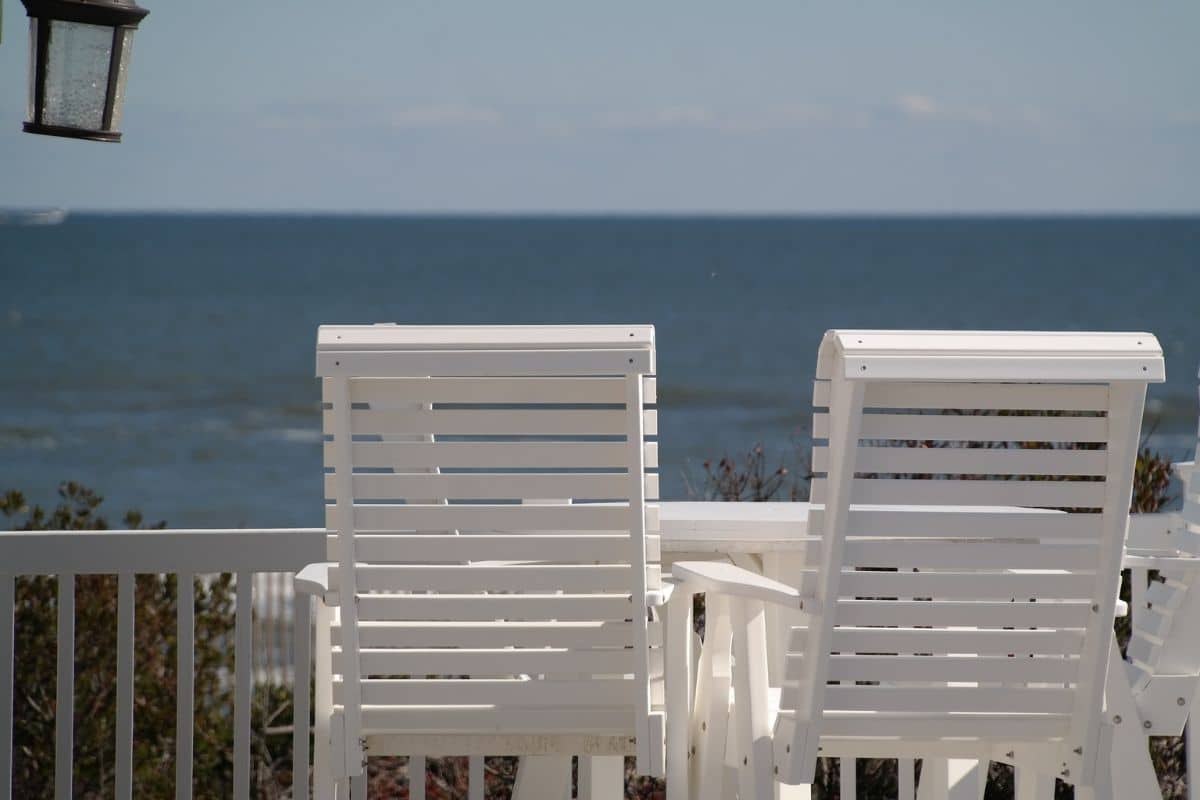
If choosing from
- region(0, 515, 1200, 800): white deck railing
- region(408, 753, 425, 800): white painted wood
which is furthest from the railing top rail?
region(408, 753, 425, 800): white painted wood

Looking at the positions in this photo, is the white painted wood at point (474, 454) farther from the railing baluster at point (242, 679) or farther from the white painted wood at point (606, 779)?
the railing baluster at point (242, 679)

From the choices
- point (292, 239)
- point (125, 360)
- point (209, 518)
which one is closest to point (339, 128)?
point (292, 239)

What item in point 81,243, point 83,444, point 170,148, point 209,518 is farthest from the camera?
point 81,243

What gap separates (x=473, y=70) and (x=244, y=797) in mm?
32501

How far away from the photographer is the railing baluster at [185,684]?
3529 mm

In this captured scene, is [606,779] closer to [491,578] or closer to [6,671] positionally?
[491,578]

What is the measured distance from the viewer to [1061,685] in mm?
2584

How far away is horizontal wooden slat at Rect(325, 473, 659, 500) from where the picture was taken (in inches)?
101

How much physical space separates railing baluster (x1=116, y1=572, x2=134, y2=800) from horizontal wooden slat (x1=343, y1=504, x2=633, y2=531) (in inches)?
46.6

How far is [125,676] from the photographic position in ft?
11.7

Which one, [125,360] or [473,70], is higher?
[473,70]

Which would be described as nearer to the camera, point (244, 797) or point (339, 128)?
point (244, 797)

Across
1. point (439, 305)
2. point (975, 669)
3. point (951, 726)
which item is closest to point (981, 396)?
point (975, 669)

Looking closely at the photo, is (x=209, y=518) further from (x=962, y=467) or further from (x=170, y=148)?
(x=962, y=467)
